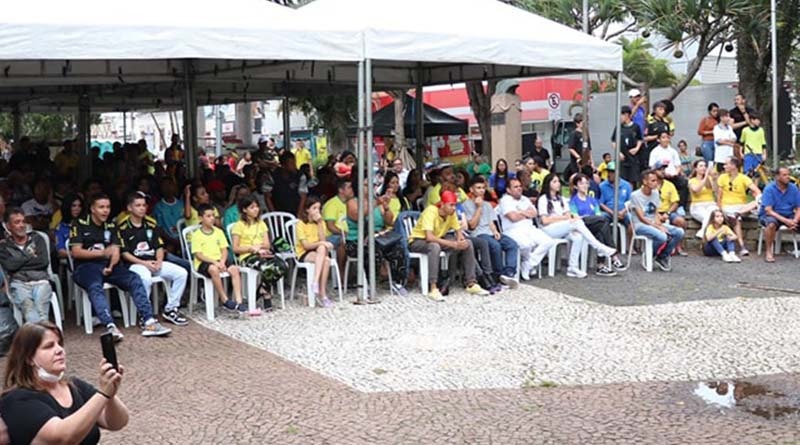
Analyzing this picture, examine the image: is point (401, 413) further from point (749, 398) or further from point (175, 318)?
point (175, 318)

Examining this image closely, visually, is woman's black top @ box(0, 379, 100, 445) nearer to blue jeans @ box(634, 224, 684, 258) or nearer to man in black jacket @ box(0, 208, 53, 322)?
man in black jacket @ box(0, 208, 53, 322)

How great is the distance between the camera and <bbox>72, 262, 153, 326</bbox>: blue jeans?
8.98m

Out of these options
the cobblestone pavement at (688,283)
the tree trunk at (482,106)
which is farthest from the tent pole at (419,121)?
the tree trunk at (482,106)

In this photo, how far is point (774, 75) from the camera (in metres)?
16.5

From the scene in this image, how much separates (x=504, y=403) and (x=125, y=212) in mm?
4560

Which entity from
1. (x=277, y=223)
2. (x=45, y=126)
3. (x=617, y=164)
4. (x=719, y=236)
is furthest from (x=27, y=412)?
(x=45, y=126)

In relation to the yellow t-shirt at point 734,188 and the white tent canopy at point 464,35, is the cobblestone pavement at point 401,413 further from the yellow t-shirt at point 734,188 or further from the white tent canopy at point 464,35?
the yellow t-shirt at point 734,188

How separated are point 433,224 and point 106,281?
3.51 metres

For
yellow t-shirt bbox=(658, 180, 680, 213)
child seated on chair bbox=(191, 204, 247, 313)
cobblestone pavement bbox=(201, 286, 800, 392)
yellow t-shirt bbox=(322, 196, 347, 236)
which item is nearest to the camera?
cobblestone pavement bbox=(201, 286, 800, 392)

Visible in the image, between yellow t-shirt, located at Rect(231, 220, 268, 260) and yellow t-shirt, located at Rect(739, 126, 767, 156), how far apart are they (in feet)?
30.3

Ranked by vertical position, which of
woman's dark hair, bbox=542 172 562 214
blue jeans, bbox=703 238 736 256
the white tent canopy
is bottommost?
blue jeans, bbox=703 238 736 256

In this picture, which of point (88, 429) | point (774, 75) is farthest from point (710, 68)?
point (88, 429)

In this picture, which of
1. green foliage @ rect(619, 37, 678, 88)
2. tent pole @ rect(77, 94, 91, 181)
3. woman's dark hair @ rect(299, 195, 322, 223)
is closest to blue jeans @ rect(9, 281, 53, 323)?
woman's dark hair @ rect(299, 195, 322, 223)

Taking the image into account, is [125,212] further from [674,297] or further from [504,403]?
[674,297]
